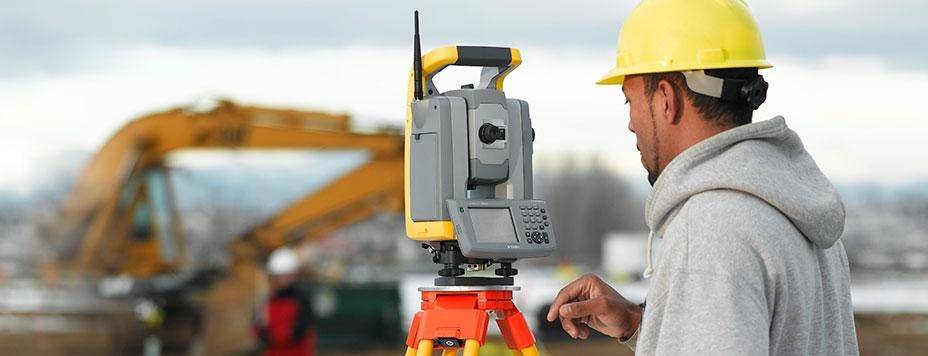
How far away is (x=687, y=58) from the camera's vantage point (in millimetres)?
2387

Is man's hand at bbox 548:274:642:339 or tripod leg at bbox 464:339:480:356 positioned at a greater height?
man's hand at bbox 548:274:642:339

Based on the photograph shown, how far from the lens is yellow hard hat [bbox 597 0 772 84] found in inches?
94.1

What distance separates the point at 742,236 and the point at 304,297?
8120 mm

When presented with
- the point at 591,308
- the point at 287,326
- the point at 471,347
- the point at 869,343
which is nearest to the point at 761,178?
the point at 591,308

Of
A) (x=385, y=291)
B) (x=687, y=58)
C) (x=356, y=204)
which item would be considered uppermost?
(x=687, y=58)

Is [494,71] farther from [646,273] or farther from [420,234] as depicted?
[646,273]

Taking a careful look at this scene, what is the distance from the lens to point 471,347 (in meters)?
3.32

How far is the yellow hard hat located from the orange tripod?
1.00 metres

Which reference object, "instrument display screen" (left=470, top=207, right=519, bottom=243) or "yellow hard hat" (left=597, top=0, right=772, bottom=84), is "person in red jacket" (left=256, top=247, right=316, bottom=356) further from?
"yellow hard hat" (left=597, top=0, right=772, bottom=84)

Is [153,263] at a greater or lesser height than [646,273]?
lesser

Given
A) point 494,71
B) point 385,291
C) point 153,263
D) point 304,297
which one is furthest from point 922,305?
point 494,71

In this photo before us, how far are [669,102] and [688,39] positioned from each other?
0.14m

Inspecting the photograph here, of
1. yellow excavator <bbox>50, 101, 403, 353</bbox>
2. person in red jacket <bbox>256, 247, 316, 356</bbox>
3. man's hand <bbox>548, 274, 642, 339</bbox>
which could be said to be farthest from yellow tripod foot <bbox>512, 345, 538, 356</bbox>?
yellow excavator <bbox>50, 101, 403, 353</bbox>

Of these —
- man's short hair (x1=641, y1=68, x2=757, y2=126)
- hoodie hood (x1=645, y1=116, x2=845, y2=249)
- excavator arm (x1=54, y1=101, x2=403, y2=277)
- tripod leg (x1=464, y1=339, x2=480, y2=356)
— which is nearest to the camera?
hoodie hood (x1=645, y1=116, x2=845, y2=249)
